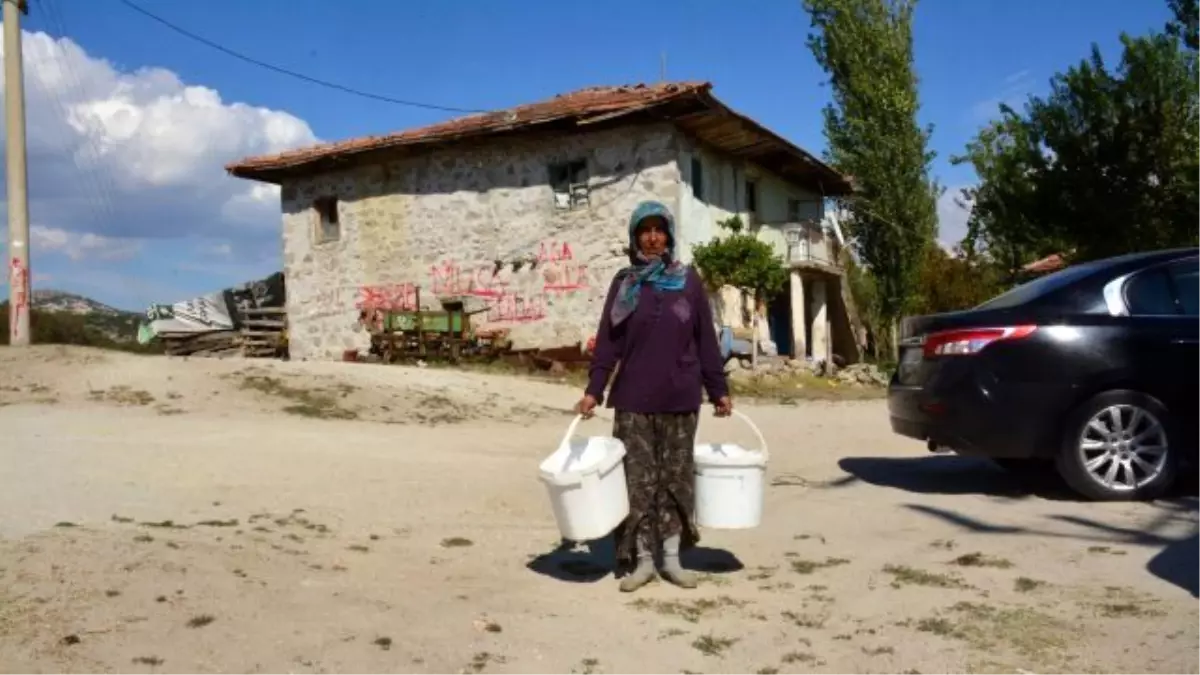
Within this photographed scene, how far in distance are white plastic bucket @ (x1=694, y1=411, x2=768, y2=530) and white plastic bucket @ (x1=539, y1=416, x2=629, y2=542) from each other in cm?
37

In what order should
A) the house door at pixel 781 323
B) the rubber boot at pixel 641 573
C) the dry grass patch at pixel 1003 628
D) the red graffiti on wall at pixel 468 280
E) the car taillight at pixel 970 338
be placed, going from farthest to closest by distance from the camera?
the house door at pixel 781 323, the red graffiti on wall at pixel 468 280, the car taillight at pixel 970 338, the rubber boot at pixel 641 573, the dry grass patch at pixel 1003 628

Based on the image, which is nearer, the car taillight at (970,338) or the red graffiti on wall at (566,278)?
the car taillight at (970,338)

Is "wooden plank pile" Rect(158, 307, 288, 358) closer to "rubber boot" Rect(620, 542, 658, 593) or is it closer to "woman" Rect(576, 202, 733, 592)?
"woman" Rect(576, 202, 733, 592)

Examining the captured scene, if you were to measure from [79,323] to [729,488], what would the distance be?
27.7 m

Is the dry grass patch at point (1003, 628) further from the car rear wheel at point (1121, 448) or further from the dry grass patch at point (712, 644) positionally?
the car rear wheel at point (1121, 448)

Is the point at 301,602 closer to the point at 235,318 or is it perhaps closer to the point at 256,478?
the point at 256,478

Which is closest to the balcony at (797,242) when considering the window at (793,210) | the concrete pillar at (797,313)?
the concrete pillar at (797,313)

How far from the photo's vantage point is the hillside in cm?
2475

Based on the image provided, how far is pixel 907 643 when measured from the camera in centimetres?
356

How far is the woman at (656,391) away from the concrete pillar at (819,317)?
23.9m

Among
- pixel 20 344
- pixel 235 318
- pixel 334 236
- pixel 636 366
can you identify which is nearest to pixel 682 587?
pixel 636 366

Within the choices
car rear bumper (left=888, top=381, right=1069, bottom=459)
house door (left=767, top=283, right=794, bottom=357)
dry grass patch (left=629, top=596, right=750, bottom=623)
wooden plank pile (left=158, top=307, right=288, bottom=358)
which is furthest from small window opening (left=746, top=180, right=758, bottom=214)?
dry grass patch (left=629, top=596, right=750, bottom=623)

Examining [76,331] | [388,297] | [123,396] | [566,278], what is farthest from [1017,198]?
[76,331]

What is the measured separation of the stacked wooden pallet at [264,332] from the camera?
2550 centimetres
